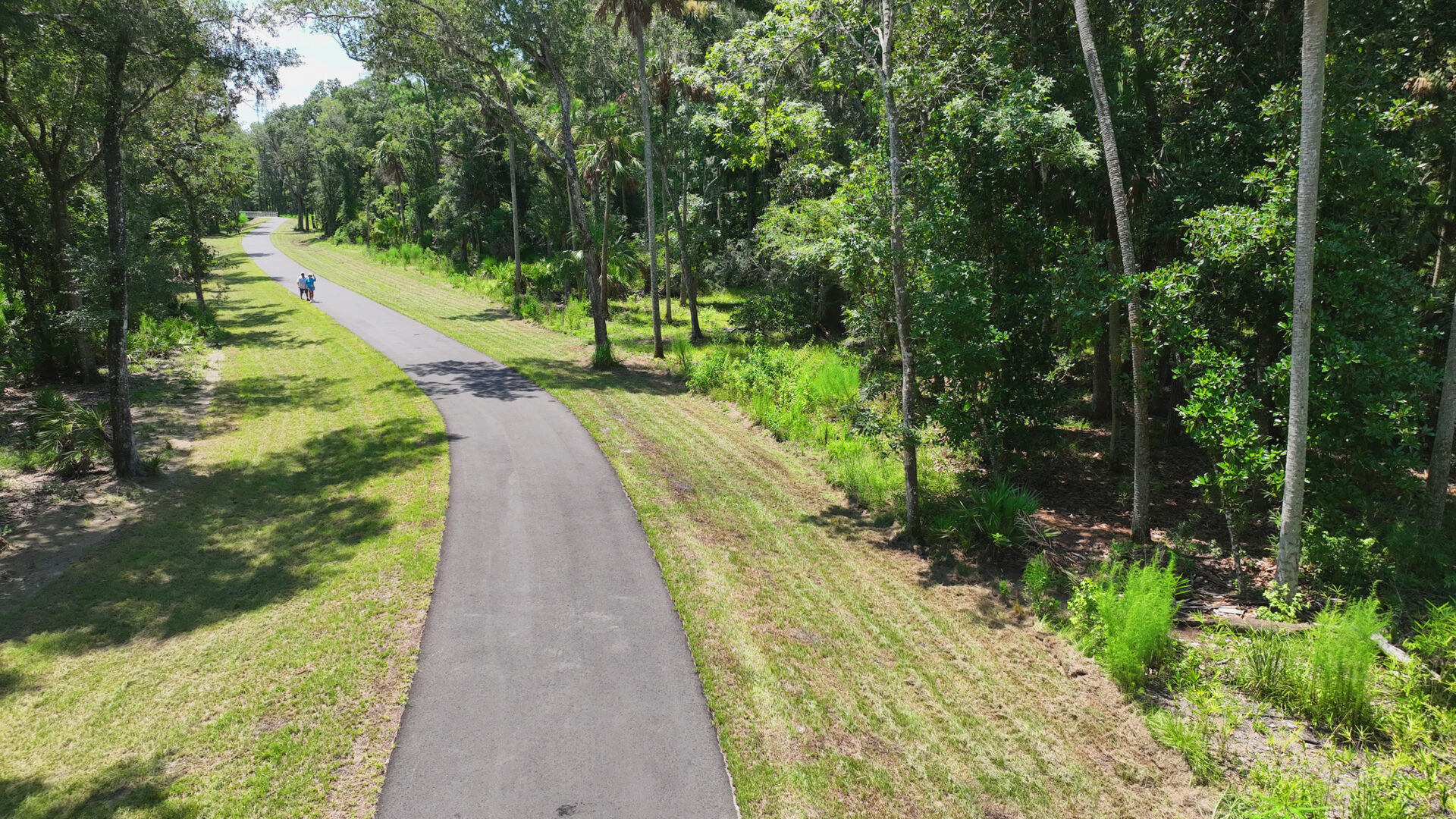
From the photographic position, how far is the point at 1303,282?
7.69 m

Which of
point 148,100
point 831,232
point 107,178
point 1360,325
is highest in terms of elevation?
point 148,100

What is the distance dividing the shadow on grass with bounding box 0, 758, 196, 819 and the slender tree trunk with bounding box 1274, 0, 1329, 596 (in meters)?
10.8

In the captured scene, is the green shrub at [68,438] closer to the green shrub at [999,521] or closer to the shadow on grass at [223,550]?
the shadow on grass at [223,550]

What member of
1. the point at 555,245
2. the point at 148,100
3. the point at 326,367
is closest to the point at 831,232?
the point at 148,100

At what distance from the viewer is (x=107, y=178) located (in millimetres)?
11922

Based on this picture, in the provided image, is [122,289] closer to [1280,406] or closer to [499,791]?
[499,791]

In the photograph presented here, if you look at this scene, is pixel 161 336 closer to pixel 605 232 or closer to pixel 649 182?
pixel 605 232

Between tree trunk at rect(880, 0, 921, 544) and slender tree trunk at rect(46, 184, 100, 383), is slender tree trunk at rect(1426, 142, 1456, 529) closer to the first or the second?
tree trunk at rect(880, 0, 921, 544)

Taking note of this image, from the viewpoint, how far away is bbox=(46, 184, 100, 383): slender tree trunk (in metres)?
16.5

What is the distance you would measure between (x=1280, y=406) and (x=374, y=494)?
13172mm

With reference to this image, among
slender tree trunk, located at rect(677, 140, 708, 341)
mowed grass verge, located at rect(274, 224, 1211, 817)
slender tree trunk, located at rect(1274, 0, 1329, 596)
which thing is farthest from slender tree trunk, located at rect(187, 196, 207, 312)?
slender tree trunk, located at rect(1274, 0, 1329, 596)

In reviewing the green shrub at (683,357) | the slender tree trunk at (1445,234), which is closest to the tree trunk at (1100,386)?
the slender tree trunk at (1445,234)

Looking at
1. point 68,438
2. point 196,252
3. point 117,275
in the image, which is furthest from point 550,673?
point 196,252

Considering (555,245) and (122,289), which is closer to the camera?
(122,289)
